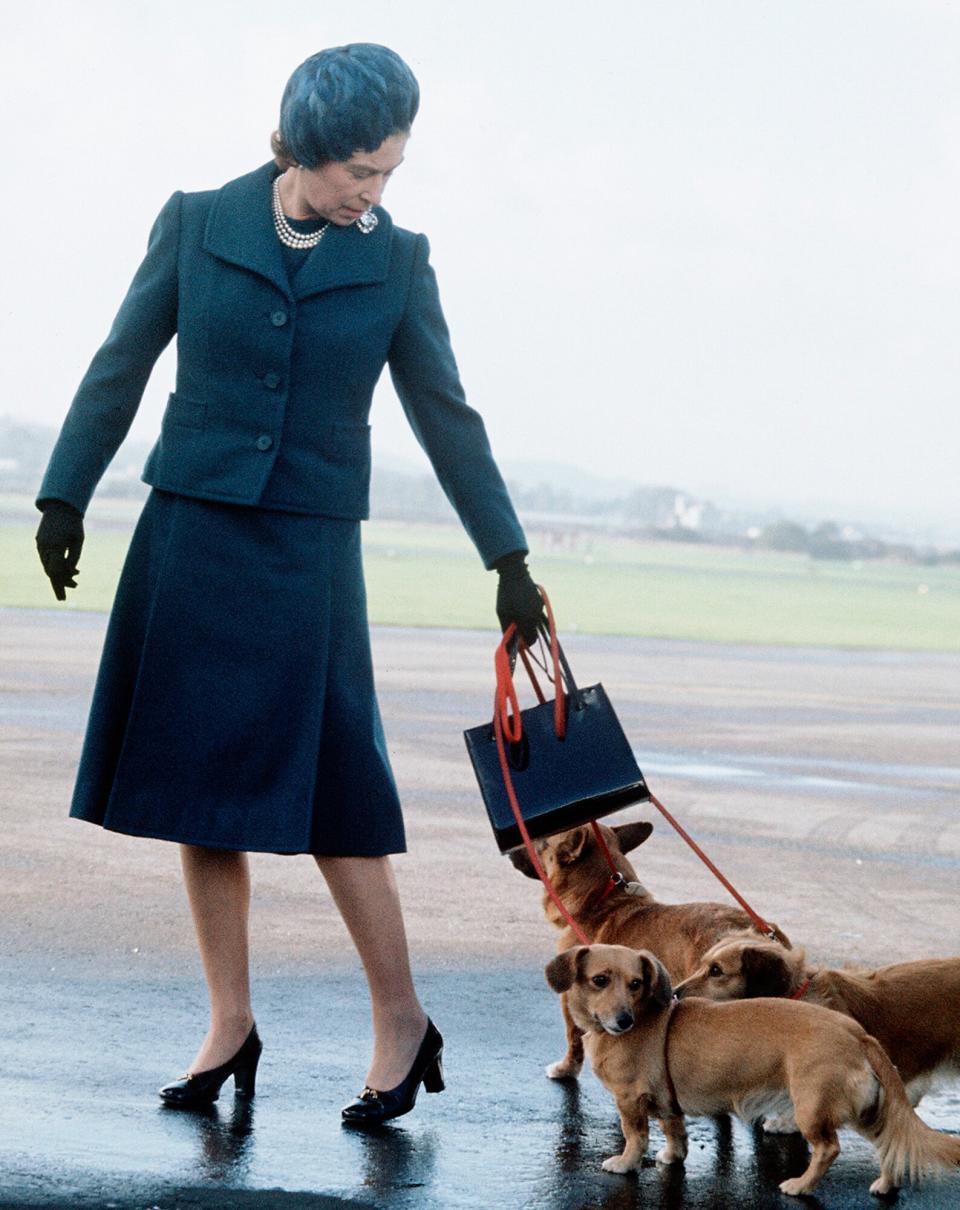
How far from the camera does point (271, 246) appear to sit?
14.8ft

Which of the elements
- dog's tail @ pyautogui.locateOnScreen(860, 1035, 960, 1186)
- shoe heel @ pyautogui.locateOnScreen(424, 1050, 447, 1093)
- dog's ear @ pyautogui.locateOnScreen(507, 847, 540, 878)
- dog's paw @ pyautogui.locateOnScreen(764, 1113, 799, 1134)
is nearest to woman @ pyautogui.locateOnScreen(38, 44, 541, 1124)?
shoe heel @ pyautogui.locateOnScreen(424, 1050, 447, 1093)

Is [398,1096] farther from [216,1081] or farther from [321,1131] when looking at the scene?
[216,1081]

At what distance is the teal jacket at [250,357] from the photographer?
176 inches

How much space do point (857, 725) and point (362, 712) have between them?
39.8ft

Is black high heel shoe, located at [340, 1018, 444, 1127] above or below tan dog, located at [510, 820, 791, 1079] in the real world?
below

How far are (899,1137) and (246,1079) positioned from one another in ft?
5.13

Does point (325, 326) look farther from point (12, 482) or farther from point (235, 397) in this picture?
point (12, 482)

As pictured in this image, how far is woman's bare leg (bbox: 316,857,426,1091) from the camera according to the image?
4648 millimetres

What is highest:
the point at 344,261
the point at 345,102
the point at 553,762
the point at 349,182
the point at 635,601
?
the point at 345,102

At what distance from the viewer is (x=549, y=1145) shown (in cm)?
459

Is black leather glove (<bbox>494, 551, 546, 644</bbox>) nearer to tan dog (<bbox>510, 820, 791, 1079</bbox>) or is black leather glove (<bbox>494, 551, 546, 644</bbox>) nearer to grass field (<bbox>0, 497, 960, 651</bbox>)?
tan dog (<bbox>510, 820, 791, 1079</bbox>)

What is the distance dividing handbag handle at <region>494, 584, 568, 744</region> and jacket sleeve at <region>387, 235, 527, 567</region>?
0.66ft

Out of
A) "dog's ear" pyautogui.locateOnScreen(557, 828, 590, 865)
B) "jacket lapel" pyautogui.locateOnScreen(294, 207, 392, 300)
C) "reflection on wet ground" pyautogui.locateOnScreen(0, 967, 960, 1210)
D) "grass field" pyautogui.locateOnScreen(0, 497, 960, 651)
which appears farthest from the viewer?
"grass field" pyautogui.locateOnScreen(0, 497, 960, 651)

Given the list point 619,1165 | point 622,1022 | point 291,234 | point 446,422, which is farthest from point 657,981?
point 291,234
